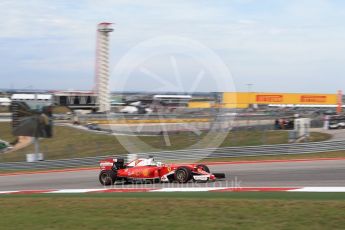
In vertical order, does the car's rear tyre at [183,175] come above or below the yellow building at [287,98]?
below

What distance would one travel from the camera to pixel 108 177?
14.0 metres

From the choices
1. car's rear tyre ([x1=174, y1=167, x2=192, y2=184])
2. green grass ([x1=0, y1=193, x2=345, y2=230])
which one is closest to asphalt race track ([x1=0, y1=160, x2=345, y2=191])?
car's rear tyre ([x1=174, y1=167, x2=192, y2=184])

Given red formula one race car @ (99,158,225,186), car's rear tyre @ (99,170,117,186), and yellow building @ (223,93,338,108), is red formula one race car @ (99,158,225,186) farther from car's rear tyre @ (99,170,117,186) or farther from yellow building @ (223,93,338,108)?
yellow building @ (223,93,338,108)

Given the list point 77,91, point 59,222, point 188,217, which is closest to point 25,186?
point 59,222

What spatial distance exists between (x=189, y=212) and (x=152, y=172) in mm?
5790

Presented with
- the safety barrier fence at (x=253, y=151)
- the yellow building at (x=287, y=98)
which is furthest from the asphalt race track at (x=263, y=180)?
the yellow building at (x=287, y=98)

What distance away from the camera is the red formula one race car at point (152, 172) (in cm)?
1252

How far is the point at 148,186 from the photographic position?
508 inches

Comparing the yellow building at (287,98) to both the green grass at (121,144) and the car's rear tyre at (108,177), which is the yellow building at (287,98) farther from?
the car's rear tyre at (108,177)

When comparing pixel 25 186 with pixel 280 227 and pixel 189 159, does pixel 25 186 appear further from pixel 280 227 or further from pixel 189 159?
pixel 280 227

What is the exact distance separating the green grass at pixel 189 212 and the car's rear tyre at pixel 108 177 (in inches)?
163

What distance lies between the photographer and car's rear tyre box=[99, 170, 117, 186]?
1393 centimetres

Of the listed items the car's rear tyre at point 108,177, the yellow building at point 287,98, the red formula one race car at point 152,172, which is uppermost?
the yellow building at point 287,98

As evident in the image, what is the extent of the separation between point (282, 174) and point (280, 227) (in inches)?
316
